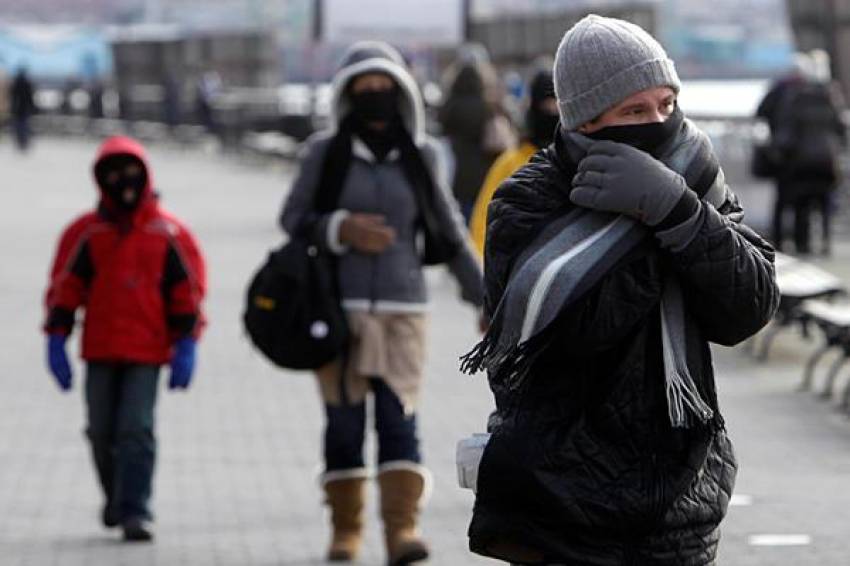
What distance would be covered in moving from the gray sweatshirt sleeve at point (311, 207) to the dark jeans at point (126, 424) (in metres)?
A: 0.83

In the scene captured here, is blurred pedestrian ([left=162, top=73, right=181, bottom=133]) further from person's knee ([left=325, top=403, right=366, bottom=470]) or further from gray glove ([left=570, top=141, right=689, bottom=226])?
gray glove ([left=570, top=141, right=689, bottom=226])

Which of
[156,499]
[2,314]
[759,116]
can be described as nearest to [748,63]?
[759,116]

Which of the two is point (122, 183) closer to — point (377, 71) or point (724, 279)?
A: point (377, 71)

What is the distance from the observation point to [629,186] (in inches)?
168

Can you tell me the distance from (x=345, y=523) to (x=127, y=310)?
3.48 feet

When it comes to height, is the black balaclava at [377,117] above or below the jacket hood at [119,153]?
above

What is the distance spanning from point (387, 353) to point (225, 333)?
26.5 ft

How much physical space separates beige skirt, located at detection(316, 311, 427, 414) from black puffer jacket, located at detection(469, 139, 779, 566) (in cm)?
372

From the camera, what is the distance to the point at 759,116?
20.6 metres

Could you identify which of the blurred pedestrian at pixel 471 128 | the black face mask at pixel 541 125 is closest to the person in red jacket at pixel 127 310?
the black face mask at pixel 541 125

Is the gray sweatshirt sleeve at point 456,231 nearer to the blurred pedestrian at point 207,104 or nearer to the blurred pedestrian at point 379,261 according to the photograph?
the blurred pedestrian at point 379,261

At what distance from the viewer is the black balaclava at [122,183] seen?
8.82 meters

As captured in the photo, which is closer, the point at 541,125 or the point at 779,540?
the point at 779,540

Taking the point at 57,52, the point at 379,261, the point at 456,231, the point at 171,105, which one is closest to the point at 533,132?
the point at 456,231
